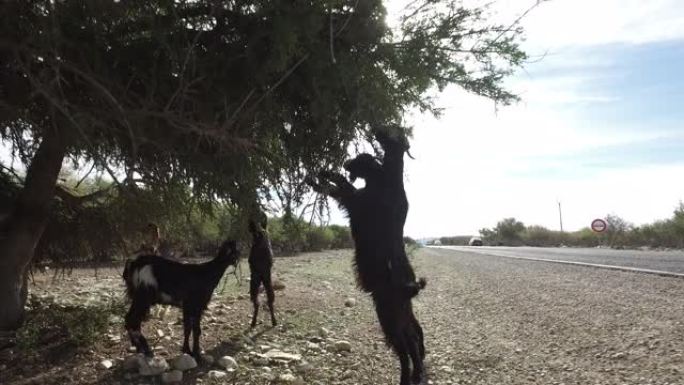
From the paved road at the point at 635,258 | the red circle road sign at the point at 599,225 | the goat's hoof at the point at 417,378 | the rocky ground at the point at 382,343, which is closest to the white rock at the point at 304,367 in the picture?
the rocky ground at the point at 382,343

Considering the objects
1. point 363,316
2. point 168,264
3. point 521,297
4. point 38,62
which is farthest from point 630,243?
point 38,62

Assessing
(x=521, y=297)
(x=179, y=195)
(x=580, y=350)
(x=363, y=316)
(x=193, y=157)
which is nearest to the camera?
(x=193, y=157)

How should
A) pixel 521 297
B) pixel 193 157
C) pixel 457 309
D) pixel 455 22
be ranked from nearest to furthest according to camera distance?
pixel 455 22 < pixel 193 157 < pixel 457 309 < pixel 521 297

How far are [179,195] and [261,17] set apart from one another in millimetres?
2981

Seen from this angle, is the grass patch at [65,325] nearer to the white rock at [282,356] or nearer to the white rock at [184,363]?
the white rock at [184,363]

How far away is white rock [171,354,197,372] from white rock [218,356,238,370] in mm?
330

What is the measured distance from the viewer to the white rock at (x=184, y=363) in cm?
673

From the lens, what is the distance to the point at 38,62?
4.42 m

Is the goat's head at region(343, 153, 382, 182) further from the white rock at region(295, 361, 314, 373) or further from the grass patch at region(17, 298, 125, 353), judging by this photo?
the grass patch at region(17, 298, 125, 353)

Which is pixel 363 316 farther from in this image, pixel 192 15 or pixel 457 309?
pixel 192 15

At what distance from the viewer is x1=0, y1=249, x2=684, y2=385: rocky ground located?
659cm

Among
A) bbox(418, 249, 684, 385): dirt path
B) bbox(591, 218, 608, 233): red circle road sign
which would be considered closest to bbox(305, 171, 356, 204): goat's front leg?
bbox(418, 249, 684, 385): dirt path

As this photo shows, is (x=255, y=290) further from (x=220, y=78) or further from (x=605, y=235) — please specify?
(x=605, y=235)

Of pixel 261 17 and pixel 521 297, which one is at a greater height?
pixel 261 17
